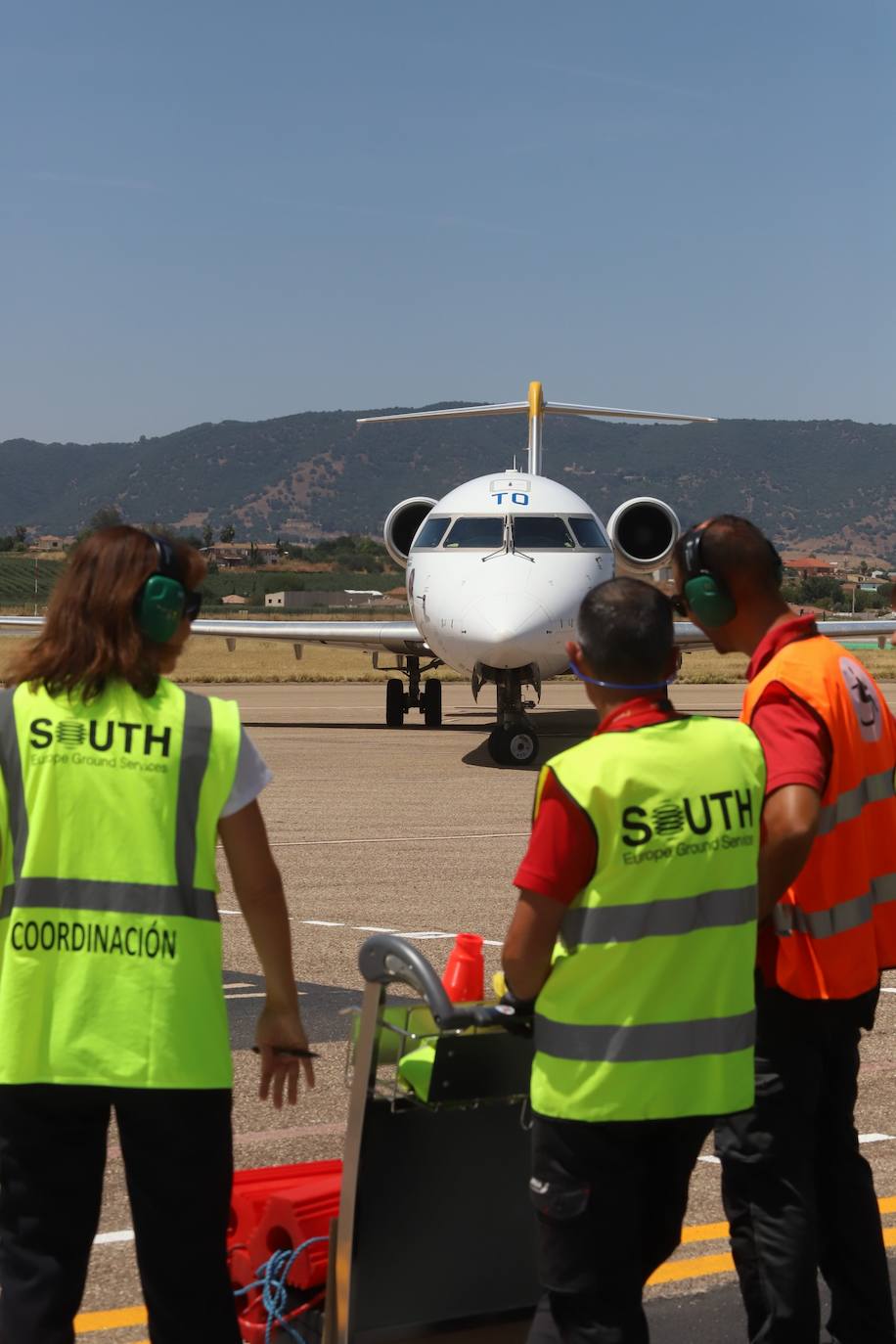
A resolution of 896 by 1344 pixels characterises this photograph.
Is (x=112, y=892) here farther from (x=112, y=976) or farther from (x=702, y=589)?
(x=702, y=589)

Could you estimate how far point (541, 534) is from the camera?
19.0 metres

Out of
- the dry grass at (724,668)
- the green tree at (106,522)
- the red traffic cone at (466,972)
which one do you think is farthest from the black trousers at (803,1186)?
the dry grass at (724,668)

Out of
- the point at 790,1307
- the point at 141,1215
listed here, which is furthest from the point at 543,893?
the point at 790,1307

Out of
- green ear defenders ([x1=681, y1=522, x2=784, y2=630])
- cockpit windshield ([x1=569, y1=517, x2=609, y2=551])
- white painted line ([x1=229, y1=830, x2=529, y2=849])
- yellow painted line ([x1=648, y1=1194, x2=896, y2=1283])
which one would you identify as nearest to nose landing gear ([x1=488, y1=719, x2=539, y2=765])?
cockpit windshield ([x1=569, y1=517, x2=609, y2=551])

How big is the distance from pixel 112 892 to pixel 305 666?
47371 millimetres

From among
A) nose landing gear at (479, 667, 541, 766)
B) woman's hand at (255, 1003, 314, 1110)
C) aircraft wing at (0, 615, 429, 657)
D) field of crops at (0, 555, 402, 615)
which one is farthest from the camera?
field of crops at (0, 555, 402, 615)

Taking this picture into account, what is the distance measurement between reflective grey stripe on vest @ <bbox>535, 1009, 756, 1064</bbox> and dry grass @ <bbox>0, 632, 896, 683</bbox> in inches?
1347

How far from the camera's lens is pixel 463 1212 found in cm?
369

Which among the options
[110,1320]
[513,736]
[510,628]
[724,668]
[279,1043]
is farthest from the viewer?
[724,668]

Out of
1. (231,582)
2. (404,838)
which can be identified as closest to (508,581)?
(404,838)

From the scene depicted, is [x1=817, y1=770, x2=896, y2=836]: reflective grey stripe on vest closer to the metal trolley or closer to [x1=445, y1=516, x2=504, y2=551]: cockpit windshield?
the metal trolley

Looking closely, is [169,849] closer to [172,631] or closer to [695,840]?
[172,631]

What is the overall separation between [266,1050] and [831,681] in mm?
1521

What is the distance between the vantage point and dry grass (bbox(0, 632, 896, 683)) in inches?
1700
